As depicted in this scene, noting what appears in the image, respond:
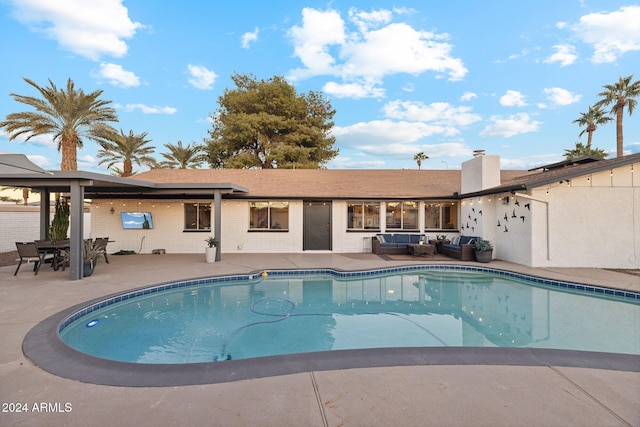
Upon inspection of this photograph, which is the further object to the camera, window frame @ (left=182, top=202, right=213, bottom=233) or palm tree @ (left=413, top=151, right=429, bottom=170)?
palm tree @ (left=413, top=151, right=429, bottom=170)

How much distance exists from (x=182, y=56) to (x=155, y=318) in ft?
54.2

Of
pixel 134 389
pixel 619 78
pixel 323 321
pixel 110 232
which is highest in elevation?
pixel 619 78

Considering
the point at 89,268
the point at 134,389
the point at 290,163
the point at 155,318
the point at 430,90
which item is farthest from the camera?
the point at 290,163

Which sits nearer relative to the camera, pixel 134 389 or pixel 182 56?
pixel 134 389

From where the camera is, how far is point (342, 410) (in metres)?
2.44

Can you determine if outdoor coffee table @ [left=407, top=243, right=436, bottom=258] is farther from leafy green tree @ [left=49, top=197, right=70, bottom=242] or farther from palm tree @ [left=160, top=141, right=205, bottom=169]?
palm tree @ [left=160, top=141, right=205, bottom=169]

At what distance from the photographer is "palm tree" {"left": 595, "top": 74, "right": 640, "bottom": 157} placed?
74.6ft

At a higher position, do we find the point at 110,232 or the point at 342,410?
the point at 110,232

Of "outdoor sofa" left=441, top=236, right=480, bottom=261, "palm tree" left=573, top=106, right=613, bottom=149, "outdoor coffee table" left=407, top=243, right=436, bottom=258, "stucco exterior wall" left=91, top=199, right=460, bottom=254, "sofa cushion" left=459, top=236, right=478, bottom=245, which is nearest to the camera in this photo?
"outdoor sofa" left=441, top=236, right=480, bottom=261

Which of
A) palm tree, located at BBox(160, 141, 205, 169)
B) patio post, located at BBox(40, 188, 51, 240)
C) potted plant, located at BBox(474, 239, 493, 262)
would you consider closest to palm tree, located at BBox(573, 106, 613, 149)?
potted plant, located at BBox(474, 239, 493, 262)

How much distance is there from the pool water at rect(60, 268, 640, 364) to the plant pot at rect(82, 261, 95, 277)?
250 cm

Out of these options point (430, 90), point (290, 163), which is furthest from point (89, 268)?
point (430, 90)

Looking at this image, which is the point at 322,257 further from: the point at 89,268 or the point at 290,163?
the point at 290,163

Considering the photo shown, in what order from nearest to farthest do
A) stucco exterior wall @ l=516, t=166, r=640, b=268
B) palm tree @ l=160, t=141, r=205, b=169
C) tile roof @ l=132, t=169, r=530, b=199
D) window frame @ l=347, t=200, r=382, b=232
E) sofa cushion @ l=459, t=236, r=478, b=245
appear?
1. stucco exterior wall @ l=516, t=166, r=640, b=268
2. sofa cushion @ l=459, t=236, r=478, b=245
3. tile roof @ l=132, t=169, r=530, b=199
4. window frame @ l=347, t=200, r=382, b=232
5. palm tree @ l=160, t=141, r=205, b=169
